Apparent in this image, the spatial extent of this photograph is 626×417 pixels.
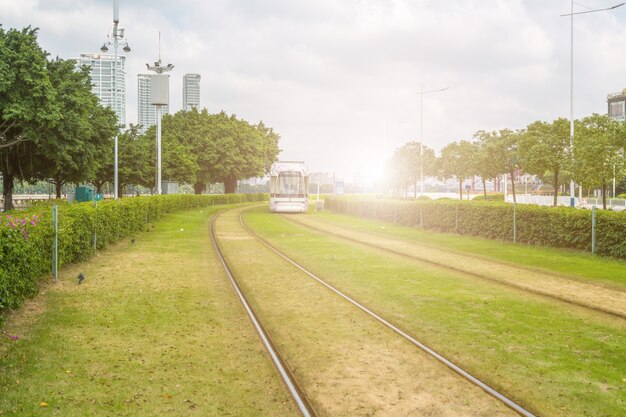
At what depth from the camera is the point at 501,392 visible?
227 inches

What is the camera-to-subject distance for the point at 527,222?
67.5 ft

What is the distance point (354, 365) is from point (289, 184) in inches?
1419

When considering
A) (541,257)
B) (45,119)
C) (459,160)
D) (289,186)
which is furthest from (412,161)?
(541,257)

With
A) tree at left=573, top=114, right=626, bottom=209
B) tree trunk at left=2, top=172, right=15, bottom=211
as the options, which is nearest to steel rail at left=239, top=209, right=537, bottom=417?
tree at left=573, top=114, right=626, bottom=209

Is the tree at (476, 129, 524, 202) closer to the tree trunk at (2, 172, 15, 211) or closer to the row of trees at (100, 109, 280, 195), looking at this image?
the row of trees at (100, 109, 280, 195)

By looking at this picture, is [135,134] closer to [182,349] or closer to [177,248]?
[177,248]

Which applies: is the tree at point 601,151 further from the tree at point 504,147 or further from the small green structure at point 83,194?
the small green structure at point 83,194

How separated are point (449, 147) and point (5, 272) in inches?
3048

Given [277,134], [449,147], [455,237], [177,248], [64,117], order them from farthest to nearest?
[277,134] → [449,147] → [64,117] → [455,237] → [177,248]

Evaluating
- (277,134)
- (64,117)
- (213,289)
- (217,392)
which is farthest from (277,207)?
(277,134)

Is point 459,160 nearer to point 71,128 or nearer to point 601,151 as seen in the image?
point 601,151

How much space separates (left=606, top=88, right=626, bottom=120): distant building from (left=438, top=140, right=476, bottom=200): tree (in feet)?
133

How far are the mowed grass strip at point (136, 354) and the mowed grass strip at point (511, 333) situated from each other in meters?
2.68

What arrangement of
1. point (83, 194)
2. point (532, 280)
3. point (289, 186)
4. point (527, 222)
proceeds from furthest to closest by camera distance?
point (83, 194) → point (289, 186) → point (527, 222) → point (532, 280)
